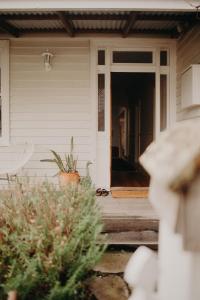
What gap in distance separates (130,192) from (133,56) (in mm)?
2553

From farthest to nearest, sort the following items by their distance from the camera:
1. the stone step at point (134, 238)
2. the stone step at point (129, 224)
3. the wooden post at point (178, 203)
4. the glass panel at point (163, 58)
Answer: the glass panel at point (163, 58) → the stone step at point (129, 224) → the stone step at point (134, 238) → the wooden post at point (178, 203)

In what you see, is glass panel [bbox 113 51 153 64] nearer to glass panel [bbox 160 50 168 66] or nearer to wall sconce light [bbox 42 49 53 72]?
glass panel [bbox 160 50 168 66]

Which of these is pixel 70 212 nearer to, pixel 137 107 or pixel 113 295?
pixel 113 295

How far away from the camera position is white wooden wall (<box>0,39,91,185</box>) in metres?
7.02

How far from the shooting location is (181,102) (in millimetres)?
6629

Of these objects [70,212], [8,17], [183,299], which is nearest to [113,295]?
[70,212]

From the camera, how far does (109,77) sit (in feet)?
22.9

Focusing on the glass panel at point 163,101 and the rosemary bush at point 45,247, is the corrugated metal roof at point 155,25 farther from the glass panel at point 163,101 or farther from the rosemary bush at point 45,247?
the rosemary bush at point 45,247

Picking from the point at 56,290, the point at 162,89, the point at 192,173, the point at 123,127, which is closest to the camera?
the point at 192,173

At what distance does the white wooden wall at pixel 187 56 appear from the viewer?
593cm

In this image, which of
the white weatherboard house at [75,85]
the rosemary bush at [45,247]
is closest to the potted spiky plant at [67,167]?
the white weatherboard house at [75,85]

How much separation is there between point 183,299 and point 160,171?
45 cm

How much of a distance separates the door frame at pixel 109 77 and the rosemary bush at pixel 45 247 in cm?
344

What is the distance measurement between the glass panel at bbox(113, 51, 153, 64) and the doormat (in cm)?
241
